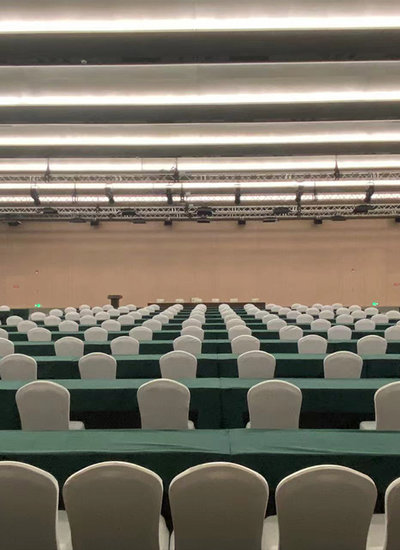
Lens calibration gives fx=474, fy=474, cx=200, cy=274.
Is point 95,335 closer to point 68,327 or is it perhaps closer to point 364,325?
point 68,327

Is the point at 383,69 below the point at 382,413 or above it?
above

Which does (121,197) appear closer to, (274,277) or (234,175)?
(234,175)

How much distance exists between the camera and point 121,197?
14.2m

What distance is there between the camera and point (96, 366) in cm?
588

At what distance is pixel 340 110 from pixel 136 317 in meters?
8.18

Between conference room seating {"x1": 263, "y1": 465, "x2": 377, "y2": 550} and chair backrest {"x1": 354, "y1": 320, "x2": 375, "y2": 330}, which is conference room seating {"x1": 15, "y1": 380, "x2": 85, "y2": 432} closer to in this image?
conference room seating {"x1": 263, "y1": 465, "x2": 377, "y2": 550}

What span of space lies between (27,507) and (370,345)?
6168mm

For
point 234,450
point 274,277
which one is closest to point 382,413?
point 234,450

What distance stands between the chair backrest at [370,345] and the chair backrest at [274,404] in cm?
361

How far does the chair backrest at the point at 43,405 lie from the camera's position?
423cm

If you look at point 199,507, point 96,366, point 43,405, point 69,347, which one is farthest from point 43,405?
point 69,347

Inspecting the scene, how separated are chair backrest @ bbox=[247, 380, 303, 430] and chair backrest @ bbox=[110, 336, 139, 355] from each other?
3.62 metres

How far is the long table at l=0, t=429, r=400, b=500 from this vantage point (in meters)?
3.06

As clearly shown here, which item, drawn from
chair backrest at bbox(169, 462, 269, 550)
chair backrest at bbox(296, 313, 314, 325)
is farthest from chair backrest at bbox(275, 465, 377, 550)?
chair backrest at bbox(296, 313, 314, 325)
